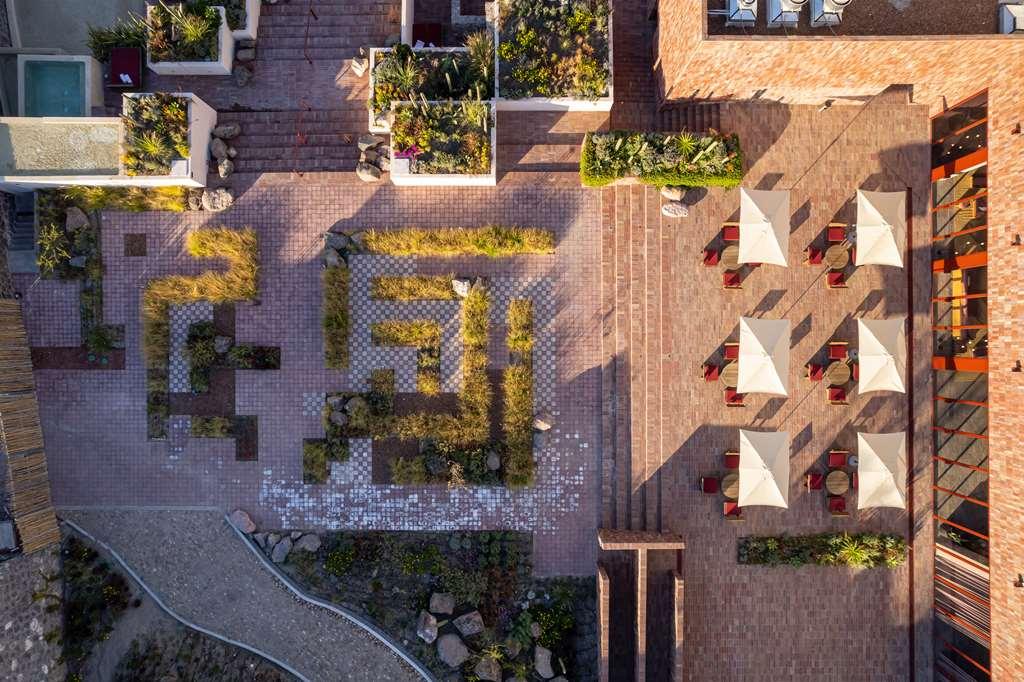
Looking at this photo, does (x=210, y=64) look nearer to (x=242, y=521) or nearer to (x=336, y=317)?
(x=336, y=317)

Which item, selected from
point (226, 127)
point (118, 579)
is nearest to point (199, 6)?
point (226, 127)

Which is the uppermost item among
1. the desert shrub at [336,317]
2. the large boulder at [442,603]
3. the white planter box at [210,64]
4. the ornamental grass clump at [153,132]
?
the white planter box at [210,64]

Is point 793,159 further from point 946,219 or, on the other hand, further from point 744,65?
point 946,219

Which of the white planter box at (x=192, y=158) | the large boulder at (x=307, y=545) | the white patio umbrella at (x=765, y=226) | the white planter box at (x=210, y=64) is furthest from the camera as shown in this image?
the large boulder at (x=307, y=545)

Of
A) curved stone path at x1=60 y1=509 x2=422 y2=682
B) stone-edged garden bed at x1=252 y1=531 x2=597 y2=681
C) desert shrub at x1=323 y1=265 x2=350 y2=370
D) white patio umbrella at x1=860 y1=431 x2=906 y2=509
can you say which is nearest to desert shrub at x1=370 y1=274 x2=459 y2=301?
desert shrub at x1=323 y1=265 x2=350 y2=370

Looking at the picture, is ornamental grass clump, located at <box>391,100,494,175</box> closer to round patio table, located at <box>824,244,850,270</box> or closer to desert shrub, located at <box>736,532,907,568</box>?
round patio table, located at <box>824,244,850,270</box>

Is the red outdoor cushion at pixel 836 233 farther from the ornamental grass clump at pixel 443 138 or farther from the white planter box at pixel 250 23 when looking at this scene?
the white planter box at pixel 250 23

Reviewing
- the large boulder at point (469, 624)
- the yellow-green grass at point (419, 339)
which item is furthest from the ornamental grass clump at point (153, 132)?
the large boulder at point (469, 624)

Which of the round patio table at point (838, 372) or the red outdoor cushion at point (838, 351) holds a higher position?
the red outdoor cushion at point (838, 351)
